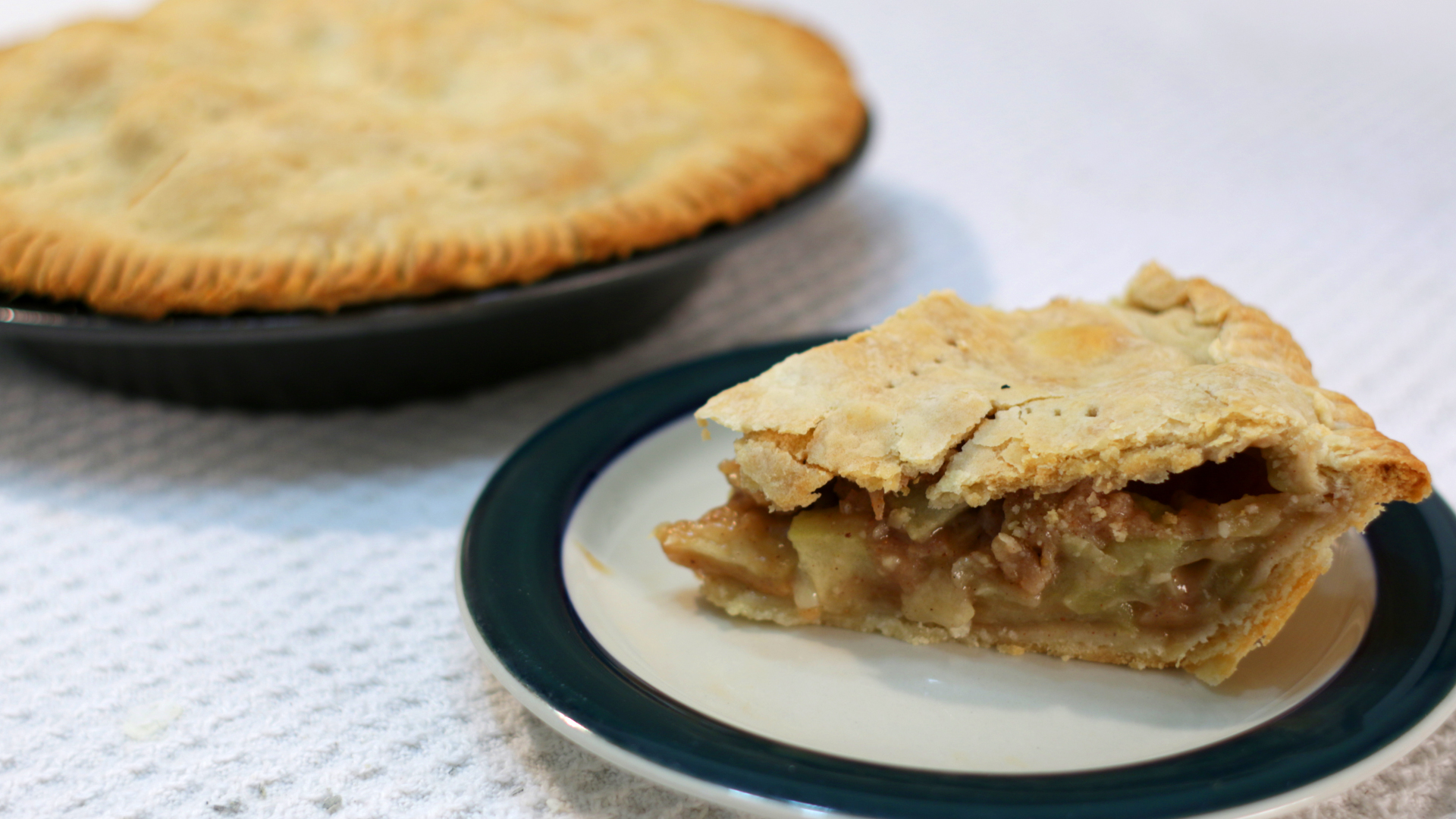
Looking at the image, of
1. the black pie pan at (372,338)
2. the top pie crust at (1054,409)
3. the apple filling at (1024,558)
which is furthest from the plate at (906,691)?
the black pie pan at (372,338)

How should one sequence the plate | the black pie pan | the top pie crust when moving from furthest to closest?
the black pie pan, the top pie crust, the plate

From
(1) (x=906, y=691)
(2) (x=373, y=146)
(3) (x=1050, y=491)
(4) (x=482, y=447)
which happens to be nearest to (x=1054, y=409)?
(3) (x=1050, y=491)

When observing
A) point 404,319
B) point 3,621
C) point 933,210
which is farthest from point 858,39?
point 3,621

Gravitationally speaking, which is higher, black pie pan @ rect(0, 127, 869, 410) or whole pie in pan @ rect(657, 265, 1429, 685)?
whole pie in pan @ rect(657, 265, 1429, 685)

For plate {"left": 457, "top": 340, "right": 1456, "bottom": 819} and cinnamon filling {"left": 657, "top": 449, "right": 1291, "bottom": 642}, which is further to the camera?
cinnamon filling {"left": 657, "top": 449, "right": 1291, "bottom": 642}

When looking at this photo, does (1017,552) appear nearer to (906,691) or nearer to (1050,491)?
(1050,491)

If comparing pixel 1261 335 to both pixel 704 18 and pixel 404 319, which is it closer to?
pixel 404 319

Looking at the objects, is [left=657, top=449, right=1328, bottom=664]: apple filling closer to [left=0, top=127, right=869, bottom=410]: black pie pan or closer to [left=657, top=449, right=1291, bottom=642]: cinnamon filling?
[left=657, top=449, right=1291, bottom=642]: cinnamon filling

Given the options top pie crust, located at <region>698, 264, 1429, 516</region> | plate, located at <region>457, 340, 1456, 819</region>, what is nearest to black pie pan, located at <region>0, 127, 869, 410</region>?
plate, located at <region>457, 340, 1456, 819</region>

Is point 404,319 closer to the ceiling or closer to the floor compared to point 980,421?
closer to the floor
